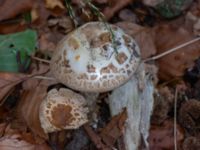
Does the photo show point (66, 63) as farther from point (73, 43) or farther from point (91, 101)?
point (91, 101)

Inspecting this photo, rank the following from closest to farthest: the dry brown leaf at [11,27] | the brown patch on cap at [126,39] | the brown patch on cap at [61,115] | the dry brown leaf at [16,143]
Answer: the brown patch on cap at [126,39] < the brown patch on cap at [61,115] < the dry brown leaf at [16,143] < the dry brown leaf at [11,27]

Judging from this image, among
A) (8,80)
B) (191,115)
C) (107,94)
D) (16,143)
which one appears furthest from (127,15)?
(16,143)

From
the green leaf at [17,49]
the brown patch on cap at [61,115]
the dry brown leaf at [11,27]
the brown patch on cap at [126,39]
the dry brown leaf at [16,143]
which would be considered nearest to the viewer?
the brown patch on cap at [126,39]

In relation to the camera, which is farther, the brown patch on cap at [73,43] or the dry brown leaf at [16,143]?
the dry brown leaf at [16,143]

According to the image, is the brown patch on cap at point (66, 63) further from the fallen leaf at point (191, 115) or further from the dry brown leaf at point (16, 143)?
the fallen leaf at point (191, 115)

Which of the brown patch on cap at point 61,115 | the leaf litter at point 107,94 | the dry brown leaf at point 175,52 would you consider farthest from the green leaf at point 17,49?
the dry brown leaf at point 175,52

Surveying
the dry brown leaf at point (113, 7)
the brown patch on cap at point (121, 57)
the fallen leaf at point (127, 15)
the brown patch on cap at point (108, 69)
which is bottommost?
the brown patch on cap at point (108, 69)

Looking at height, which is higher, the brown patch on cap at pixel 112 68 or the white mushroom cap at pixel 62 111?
the brown patch on cap at pixel 112 68

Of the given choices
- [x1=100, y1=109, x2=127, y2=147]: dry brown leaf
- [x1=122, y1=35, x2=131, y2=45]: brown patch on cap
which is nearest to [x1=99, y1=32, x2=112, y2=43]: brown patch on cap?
[x1=122, y1=35, x2=131, y2=45]: brown patch on cap
